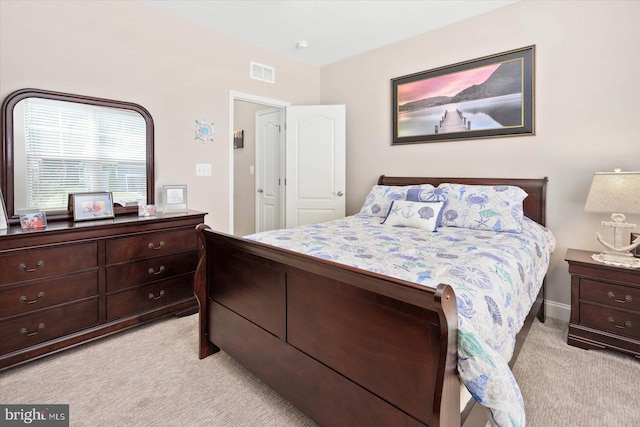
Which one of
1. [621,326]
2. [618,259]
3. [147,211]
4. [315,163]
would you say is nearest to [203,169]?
[147,211]

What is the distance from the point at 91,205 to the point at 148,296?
32.5 inches

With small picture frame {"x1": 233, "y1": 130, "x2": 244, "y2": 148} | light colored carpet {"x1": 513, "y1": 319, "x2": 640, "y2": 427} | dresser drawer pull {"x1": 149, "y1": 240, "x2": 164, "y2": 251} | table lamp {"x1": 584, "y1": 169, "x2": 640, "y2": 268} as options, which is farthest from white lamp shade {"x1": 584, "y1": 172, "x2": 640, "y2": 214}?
small picture frame {"x1": 233, "y1": 130, "x2": 244, "y2": 148}

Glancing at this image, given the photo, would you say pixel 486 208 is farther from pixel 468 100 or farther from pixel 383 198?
pixel 468 100

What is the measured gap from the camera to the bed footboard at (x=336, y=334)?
1.04m

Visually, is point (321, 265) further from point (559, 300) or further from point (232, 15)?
point (232, 15)

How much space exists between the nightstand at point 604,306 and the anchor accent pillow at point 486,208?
1.53 feet

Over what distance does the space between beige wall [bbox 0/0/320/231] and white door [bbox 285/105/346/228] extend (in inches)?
17.6

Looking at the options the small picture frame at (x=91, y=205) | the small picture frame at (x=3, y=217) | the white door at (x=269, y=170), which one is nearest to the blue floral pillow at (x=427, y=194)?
the white door at (x=269, y=170)

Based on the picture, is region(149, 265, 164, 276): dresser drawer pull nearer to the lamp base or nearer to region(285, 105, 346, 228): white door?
region(285, 105, 346, 228): white door

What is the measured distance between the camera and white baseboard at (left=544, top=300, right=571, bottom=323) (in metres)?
2.78

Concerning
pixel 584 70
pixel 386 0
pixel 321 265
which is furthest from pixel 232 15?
pixel 584 70

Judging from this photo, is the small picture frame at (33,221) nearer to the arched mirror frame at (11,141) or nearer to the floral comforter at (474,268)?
the arched mirror frame at (11,141)

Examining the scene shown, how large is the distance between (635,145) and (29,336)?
4352 mm

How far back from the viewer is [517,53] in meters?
2.89
